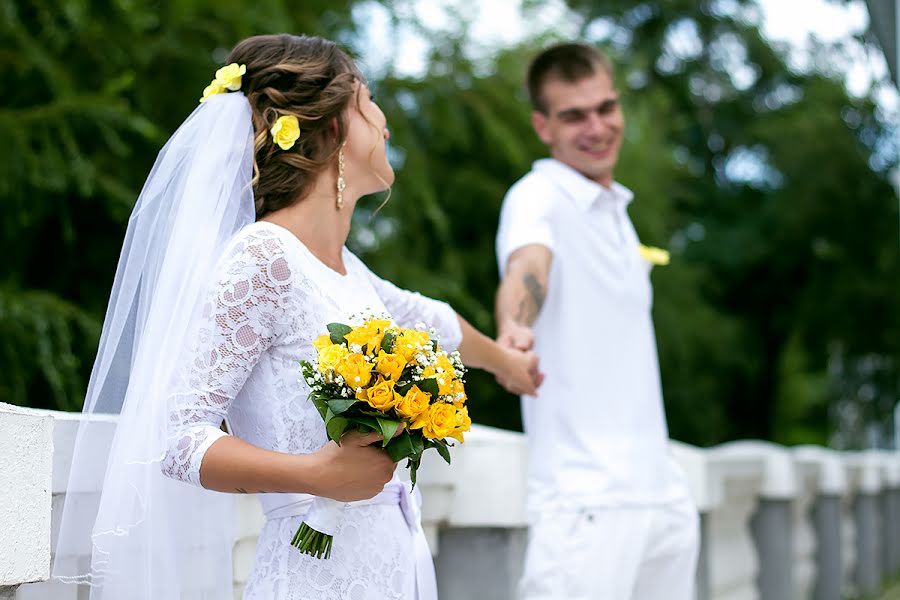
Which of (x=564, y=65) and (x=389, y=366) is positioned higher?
(x=564, y=65)

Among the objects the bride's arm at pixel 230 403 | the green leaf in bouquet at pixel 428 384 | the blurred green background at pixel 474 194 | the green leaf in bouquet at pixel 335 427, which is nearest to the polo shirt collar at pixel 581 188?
the bride's arm at pixel 230 403

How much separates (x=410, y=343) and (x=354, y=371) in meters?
0.13

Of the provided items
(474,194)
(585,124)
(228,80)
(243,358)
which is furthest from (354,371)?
(474,194)

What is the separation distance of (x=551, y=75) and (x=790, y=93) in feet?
64.5

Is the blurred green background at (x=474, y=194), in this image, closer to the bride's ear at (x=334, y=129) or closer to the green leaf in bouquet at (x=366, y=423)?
the bride's ear at (x=334, y=129)

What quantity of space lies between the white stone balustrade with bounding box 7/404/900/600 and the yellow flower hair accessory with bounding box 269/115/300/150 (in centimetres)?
64

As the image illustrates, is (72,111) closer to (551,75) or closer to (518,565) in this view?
(551,75)

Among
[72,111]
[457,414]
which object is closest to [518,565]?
[457,414]

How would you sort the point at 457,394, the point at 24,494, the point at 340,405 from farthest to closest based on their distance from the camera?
the point at 457,394 → the point at 340,405 → the point at 24,494

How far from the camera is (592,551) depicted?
3340 mm

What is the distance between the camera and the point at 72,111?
18.6 ft

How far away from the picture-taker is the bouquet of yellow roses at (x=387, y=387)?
2.12 m

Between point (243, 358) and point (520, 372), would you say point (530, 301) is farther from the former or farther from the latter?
point (243, 358)

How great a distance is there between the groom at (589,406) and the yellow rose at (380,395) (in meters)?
1.24
